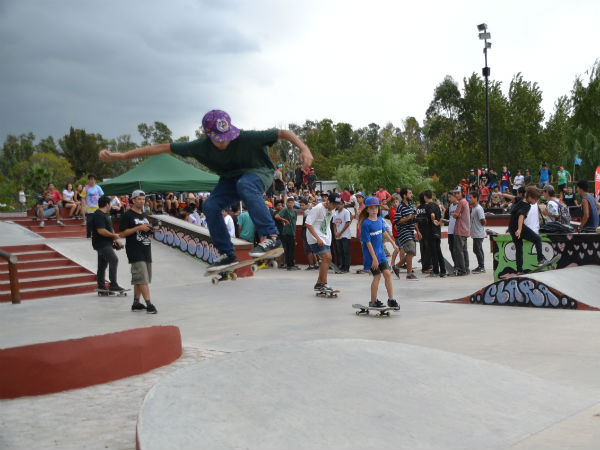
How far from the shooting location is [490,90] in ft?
134

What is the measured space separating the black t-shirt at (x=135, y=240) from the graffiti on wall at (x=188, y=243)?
206 inches

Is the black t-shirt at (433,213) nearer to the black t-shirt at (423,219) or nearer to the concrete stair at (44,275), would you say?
the black t-shirt at (423,219)

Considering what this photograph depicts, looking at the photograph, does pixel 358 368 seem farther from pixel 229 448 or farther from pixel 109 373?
pixel 109 373

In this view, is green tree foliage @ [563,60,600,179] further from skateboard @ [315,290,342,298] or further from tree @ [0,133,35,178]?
tree @ [0,133,35,178]

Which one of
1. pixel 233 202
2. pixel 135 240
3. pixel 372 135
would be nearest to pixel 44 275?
pixel 135 240

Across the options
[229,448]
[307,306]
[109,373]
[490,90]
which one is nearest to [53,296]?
[307,306]

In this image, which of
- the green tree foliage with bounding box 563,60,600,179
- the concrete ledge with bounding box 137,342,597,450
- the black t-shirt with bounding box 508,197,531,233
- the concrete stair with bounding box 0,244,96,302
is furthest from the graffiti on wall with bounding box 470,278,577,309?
the green tree foliage with bounding box 563,60,600,179

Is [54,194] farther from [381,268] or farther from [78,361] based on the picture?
[78,361]

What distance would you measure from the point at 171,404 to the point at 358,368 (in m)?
1.50

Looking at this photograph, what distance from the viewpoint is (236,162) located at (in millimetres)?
5543

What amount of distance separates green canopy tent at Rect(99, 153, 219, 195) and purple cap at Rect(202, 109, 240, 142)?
42.4ft

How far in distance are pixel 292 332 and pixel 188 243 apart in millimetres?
8687

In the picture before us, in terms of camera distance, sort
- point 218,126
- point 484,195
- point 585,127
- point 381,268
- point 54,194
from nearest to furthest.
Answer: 1. point 218,126
2. point 381,268
3. point 54,194
4. point 484,195
5. point 585,127

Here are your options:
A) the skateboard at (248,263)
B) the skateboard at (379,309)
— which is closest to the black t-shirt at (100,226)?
the skateboard at (248,263)
